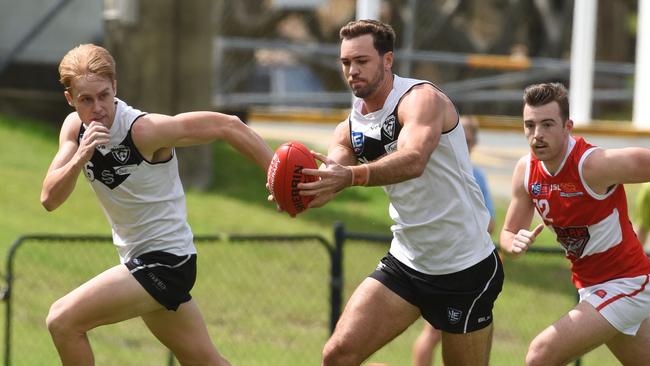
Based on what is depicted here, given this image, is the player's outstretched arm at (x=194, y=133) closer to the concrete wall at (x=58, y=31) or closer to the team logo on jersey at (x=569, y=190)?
the team logo on jersey at (x=569, y=190)

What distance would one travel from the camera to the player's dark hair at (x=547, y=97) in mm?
6953

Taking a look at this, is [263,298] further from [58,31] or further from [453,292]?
[58,31]

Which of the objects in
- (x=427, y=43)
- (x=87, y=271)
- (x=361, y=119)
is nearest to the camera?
(x=361, y=119)

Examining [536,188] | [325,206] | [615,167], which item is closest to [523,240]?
[536,188]

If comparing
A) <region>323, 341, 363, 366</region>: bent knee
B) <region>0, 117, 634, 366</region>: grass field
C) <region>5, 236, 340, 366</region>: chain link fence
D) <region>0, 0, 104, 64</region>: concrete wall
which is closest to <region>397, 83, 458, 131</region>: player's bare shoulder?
<region>323, 341, 363, 366</region>: bent knee

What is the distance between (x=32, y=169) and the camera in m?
14.7

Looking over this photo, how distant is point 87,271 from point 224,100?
289 inches

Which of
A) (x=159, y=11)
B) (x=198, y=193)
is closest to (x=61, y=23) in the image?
(x=159, y=11)

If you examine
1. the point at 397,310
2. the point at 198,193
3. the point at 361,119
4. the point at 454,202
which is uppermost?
the point at 361,119

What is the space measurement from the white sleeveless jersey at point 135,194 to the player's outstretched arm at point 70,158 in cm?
9

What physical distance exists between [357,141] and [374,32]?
22.4 inches

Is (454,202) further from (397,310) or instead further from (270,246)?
(270,246)

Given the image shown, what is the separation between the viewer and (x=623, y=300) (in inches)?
277

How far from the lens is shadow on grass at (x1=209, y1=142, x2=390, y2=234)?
14.5m
